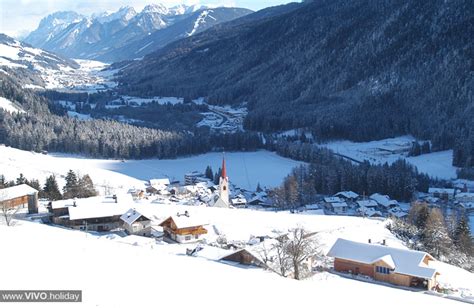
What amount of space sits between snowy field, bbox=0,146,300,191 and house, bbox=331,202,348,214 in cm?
2069

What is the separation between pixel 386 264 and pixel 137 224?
69.4ft

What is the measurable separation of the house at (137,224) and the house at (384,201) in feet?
136

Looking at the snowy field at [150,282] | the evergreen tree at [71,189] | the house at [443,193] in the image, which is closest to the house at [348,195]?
the house at [443,193]

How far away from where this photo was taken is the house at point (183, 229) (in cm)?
4419

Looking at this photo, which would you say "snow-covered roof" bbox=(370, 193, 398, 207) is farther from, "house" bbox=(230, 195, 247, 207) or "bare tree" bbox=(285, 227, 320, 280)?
"bare tree" bbox=(285, 227, 320, 280)

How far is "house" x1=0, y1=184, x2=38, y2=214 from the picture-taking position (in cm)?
4997

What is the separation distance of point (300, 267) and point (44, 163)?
82.5 m

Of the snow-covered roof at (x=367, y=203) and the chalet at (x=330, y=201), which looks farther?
the chalet at (x=330, y=201)

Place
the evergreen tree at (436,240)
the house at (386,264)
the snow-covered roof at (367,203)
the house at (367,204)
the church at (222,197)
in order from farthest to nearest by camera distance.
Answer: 1. the snow-covered roof at (367,203)
2. the house at (367,204)
3. the church at (222,197)
4. the evergreen tree at (436,240)
5. the house at (386,264)

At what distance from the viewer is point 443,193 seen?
85188 millimetres

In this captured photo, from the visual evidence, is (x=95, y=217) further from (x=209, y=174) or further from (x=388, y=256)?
(x=209, y=174)

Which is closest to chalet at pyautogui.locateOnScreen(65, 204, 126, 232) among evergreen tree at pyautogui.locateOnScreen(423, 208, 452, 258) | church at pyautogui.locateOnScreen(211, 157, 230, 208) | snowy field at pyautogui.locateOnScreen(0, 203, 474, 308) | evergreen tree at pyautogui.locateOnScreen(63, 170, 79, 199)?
evergreen tree at pyautogui.locateOnScreen(63, 170, 79, 199)

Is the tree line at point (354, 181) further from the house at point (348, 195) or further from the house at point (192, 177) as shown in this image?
the house at point (192, 177)

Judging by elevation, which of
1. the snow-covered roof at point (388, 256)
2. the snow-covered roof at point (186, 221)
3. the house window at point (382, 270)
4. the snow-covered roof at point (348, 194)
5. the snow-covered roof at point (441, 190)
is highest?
the snow-covered roof at point (186, 221)
